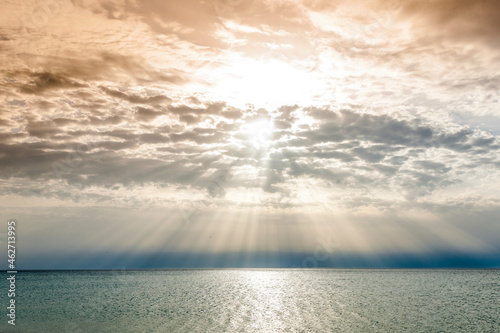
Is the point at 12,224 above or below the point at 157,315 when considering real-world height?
above

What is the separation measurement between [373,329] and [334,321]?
17.8 feet

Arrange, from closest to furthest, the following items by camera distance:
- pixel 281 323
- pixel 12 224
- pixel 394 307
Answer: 1. pixel 12 224
2. pixel 281 323
3. pixel 394 307

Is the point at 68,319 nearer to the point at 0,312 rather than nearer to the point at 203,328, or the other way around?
the point at 0,312

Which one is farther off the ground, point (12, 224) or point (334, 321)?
point (12, 224)

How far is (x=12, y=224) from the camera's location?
1178 inches

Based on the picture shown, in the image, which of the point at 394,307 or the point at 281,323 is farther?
the point at 394,307

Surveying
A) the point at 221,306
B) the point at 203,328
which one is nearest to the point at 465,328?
the point at 203,328

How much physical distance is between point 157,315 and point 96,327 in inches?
355

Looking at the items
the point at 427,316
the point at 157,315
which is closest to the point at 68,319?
the point at 157,315

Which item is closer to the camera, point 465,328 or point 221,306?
point 465,328

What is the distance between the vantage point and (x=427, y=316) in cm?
4425

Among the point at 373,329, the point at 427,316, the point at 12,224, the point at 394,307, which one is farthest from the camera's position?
the point at 394,307

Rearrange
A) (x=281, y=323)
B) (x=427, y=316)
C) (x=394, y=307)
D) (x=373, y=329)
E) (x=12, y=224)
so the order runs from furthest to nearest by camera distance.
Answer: (x=394, y=307), (x=427, y=316), (x=281, y=323), (x=373, y=329), (x=12, y=224)

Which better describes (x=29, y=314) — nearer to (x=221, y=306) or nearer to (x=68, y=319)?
(x=68, y=319)
